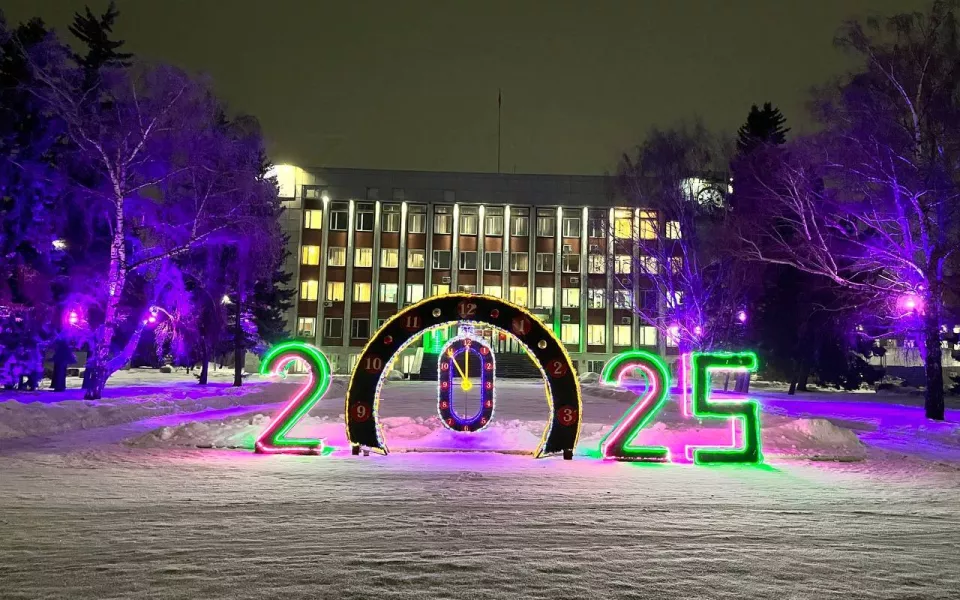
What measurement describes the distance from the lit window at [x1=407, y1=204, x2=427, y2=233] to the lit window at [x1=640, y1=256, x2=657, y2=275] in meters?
32.8

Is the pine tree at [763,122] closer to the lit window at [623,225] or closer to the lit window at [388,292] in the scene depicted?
the lit window at [623,225]

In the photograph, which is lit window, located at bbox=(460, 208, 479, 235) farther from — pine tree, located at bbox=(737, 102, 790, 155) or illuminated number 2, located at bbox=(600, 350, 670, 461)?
illuminated number 2, located at bbox=(600, 350, 670, 461)

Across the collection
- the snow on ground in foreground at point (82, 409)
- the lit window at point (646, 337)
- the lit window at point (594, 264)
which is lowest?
the snow on ground in foreground at point (82, 409)

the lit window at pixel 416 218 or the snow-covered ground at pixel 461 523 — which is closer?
the snow-covered ground at pixel 461 523

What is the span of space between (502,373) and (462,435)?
125 ft

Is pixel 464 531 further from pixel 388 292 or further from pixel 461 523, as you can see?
pixel 388 292

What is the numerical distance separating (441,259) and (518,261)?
7.33 m

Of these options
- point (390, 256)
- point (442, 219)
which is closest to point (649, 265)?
point (442, 219)

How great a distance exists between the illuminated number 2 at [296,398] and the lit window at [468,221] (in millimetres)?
50515

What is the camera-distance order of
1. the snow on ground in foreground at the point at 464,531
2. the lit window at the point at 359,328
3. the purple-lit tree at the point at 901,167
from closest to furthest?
1. the snow on ground in foreground at the point at 464,531
2. the purple-lit tree at the point at 901,167
3. the lit window at the point at 359,328

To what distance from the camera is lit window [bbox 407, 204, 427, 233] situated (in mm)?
61656

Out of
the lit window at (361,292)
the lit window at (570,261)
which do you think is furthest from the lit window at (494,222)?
the lit window at (361,292)

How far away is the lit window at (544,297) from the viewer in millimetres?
61469

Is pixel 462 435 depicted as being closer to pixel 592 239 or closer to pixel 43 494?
pixel 43 494
